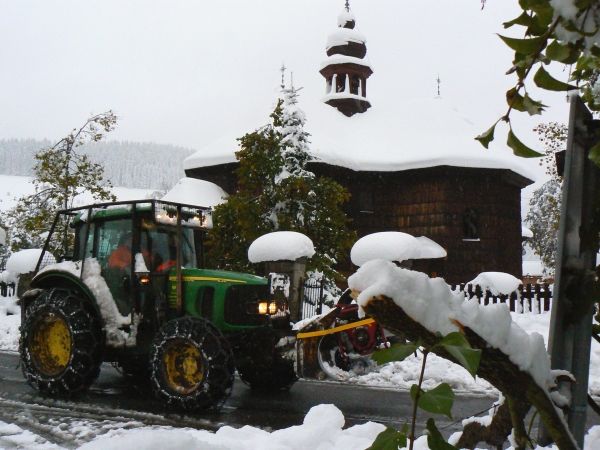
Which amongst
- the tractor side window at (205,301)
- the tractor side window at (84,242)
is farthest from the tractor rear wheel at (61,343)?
the tractor side window at (205,301)

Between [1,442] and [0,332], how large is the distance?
1179 cm

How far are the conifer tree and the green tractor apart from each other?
10.7 meters

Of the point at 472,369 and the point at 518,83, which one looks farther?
the point at 518,83

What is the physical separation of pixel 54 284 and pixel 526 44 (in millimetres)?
8272

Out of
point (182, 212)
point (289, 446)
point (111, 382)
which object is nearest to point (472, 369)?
point (289, 446)

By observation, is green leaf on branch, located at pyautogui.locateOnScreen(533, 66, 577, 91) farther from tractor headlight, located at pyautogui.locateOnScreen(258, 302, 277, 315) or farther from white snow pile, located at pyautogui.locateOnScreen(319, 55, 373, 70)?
white snow pile, located at pyautogui.locateOnScreen(319, 55, 373, 70)

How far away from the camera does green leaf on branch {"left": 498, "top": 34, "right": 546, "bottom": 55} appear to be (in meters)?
1.07

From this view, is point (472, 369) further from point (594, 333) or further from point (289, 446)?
point (289, 446)

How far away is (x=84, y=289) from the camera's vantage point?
7648mm

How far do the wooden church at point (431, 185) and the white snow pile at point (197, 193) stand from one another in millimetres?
965

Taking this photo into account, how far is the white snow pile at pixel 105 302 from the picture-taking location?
7.36 metres

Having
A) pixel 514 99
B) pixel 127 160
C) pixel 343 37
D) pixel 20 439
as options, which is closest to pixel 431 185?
pixel 343 37

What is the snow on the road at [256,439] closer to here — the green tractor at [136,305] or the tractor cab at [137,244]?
the green tractor at [136,305]

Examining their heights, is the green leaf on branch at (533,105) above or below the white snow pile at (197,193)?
below
